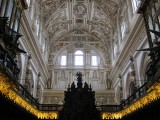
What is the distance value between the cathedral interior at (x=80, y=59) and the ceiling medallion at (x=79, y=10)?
12cm

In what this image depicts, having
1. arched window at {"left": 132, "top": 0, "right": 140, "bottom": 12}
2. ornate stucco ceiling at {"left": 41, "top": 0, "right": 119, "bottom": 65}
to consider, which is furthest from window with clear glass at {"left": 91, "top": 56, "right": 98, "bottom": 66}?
arched window at {"left": 132, "top": 0, "right": 140, "bottom": 12}

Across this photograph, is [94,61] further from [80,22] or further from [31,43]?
[31,43]

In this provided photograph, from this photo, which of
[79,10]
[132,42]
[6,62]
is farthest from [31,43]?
[79,10]

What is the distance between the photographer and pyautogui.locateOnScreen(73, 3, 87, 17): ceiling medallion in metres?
27.2

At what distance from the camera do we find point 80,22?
3047 centimetres

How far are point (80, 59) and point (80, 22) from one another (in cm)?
512

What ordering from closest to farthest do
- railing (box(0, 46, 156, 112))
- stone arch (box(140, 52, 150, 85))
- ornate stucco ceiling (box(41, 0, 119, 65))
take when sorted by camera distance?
railing (box(0, 46, 156, 112)), stone arch (box(140, 52, 150, 85)), ornate stucco ceiling (box(41, 0, 119, 65))

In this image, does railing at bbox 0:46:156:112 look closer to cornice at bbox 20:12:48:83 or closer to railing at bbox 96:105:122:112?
railing at bbox 96:105:122:112

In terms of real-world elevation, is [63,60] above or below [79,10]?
below

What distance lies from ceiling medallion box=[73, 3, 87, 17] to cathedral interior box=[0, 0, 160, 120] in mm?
123

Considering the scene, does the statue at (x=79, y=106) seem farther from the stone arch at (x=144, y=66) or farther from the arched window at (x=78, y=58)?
the arched window at (x=78, y=58)

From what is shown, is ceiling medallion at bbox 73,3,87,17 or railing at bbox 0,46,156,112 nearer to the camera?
railing at bbox 0,46,156,112

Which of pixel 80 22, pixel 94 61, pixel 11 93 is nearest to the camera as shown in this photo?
pixel 11 93

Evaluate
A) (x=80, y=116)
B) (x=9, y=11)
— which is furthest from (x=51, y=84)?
(x=9, y=11)
